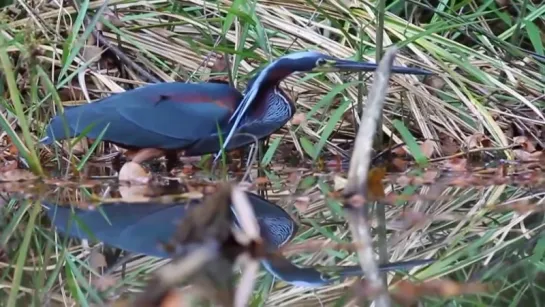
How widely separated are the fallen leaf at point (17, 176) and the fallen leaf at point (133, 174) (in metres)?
0.23

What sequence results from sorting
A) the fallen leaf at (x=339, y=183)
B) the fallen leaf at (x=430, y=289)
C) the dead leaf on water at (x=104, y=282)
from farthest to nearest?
the fallen leaf at (x=339, y=183) < the dead leaf on water at (x=104, y=282) < the fallen leaf at (x=430, y=289)

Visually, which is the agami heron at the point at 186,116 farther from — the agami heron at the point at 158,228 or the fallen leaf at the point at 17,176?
the agami heron at the point at 158,228

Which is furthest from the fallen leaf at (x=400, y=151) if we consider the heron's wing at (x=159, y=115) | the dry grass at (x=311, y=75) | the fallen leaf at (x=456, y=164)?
the heron's wing at (x=159, y=115)

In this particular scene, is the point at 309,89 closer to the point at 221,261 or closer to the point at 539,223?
the point at 539,223

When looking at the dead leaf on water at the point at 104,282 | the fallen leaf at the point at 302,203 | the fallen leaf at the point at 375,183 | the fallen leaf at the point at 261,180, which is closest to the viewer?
the dead leaf on water at the point at 104,282

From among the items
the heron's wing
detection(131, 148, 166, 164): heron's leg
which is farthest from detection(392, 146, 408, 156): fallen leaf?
detection(131, 148, 166, 164): heron's leg

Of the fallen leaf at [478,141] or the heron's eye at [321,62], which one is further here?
the fallen leaf at [478,141]

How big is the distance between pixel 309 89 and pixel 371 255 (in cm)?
202

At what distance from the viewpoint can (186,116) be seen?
2770 millimetres

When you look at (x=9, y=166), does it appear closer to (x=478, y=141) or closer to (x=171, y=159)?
(x=171, y=159)

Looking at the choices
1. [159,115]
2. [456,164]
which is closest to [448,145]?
[456,164]

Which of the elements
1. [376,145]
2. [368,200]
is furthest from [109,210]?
[376,145]

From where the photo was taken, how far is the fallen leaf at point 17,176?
2.64 meters

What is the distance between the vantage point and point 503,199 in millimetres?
2113
